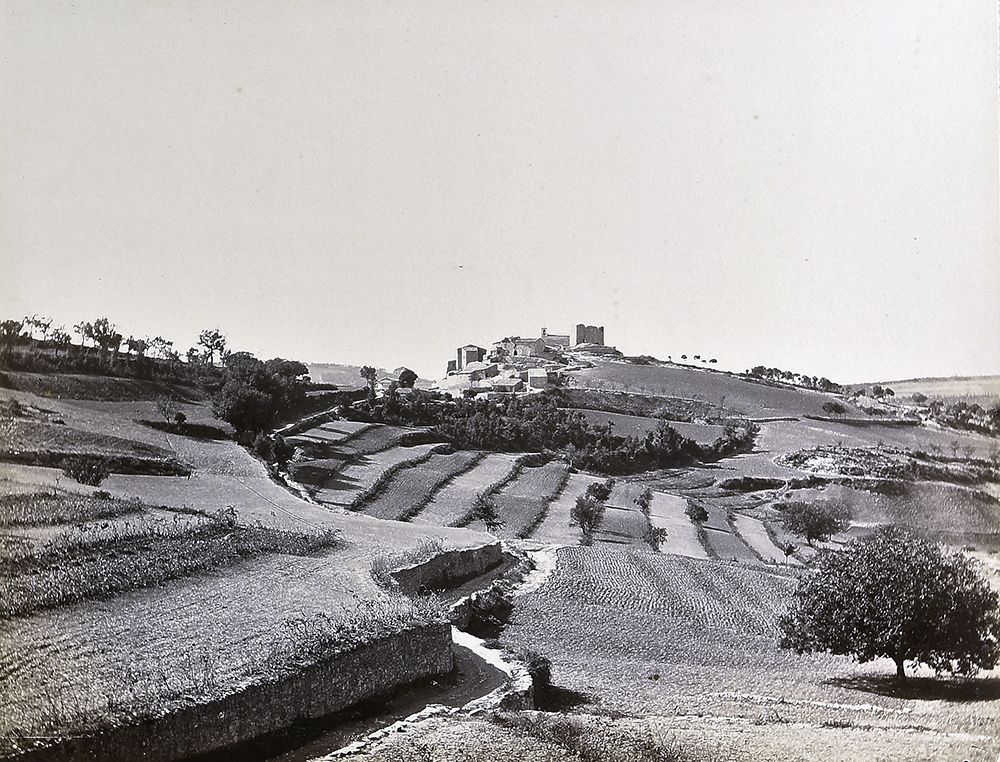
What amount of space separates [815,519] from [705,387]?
6.69ft

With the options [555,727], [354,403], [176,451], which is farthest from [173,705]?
[354,403]

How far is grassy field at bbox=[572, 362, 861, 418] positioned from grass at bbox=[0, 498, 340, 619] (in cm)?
398

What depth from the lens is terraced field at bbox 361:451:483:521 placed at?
37.8 ft

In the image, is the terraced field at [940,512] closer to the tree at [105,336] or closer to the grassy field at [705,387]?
the grassy field at [705,387]

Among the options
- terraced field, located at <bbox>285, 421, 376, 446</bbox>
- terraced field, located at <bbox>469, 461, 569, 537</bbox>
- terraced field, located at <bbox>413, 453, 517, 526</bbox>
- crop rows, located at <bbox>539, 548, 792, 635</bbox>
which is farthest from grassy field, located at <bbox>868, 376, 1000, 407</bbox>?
terraced field, located at <bbox>285, 421, 376, 446</bbox>

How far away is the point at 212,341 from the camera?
10.7 m

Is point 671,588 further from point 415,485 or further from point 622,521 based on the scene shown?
point 415,485

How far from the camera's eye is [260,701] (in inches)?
307

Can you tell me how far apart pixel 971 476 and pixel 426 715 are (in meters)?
6.36

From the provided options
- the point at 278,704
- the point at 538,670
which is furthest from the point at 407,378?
the point at 278,704

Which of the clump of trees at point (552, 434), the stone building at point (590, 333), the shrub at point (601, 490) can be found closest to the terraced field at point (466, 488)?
the clump of trees at point (552, 434)

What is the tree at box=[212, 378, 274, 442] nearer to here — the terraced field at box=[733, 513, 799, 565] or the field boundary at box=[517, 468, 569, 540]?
the field boundary at box=[517, 468, 569, 540]

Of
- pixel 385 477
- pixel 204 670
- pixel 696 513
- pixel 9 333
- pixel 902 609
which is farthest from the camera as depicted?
pixel 385 477

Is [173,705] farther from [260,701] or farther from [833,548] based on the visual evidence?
[833,548]
